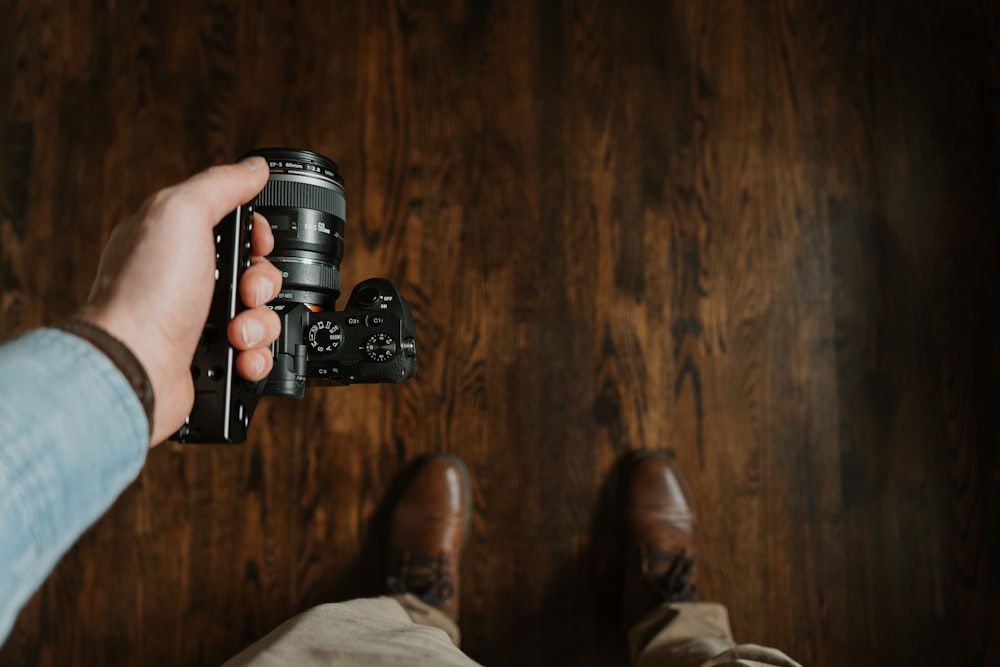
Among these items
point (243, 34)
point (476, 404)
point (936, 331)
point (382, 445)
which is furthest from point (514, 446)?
point (243, 34)

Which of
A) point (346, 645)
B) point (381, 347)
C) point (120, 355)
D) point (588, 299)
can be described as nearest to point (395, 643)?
point (346, 645)

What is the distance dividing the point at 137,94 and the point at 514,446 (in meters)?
0.96

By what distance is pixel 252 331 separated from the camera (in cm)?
63

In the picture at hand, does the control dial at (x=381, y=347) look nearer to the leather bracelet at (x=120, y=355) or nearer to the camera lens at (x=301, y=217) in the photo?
the camera lens at (x=301, y=217)

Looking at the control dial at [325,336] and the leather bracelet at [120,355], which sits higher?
the control dial at [325,336]

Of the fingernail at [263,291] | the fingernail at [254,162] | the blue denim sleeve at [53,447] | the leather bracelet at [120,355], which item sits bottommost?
the blue denim sleeve at [53,447]

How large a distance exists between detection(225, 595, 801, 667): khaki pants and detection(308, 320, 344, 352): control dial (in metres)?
0.32

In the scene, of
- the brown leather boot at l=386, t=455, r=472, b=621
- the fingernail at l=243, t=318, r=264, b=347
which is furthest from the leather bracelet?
the brown leather boot at l=386, t=455, r=472, b=621

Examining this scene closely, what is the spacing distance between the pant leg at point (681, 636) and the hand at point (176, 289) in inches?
28.8

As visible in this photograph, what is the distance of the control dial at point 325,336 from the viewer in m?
0.70

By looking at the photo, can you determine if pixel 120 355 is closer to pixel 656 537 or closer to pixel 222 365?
pixel 222 365

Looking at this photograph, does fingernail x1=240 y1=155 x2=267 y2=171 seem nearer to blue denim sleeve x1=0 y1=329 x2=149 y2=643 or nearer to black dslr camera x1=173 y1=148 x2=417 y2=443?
black dslr camera x1=173 y1=148 x2=417 y2=443

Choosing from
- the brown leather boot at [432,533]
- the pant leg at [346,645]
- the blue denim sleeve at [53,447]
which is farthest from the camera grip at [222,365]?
the brown leather boot at [432,533]

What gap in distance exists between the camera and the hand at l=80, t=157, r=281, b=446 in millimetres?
562
